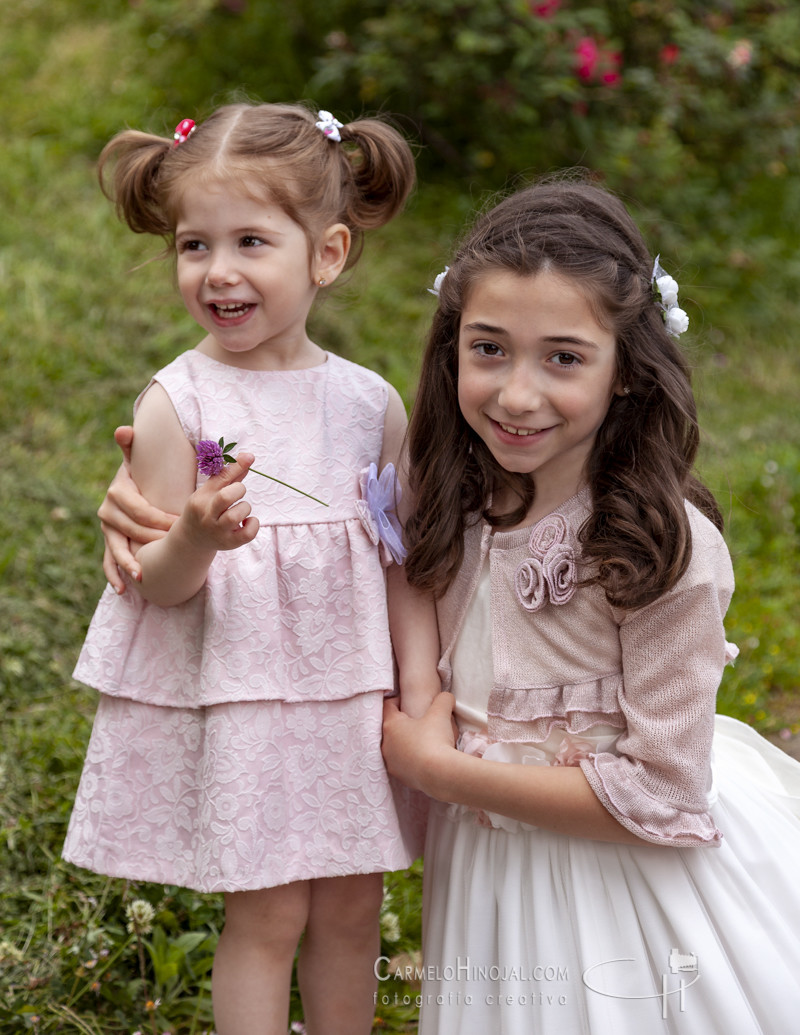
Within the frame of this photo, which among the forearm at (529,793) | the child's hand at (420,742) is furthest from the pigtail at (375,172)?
the forearm at (529,793)

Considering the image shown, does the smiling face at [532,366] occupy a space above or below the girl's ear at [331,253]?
below

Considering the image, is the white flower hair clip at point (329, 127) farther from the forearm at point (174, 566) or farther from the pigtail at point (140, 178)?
the forearm at point (174, 566)

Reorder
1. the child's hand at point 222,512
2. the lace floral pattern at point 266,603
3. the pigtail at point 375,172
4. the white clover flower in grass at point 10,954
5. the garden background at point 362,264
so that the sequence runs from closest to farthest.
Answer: the child's hand at point 222,512
the lace floral pattern at point 266,603
the pigtail at point 375,172
the white clover flower in grass at point 10,954
the garden background at point 362,264

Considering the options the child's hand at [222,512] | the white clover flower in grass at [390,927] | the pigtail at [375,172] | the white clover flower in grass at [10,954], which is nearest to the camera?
the child's hand at [222,512]

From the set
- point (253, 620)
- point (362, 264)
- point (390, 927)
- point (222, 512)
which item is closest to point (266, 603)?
point (253, 620)

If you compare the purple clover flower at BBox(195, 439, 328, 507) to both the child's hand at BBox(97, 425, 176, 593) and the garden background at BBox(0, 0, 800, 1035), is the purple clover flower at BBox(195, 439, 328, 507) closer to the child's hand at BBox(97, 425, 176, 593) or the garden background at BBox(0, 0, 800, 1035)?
the child's hand at BBox(97, 425, 176, 593)

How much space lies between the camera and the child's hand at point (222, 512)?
1586 mm

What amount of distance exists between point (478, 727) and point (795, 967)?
2.04 feet

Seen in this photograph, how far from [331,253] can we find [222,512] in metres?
0.60

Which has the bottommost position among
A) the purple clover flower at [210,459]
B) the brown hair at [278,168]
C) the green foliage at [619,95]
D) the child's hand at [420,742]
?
the child's hand at [420,742]

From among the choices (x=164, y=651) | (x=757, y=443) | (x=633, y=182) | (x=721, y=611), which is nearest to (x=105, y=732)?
(x=164, y=651)

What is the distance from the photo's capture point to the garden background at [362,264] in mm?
2492

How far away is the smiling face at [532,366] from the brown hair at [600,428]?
3 cm

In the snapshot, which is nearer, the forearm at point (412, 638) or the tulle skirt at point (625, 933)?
the tulle skirt at point (625, 933)
